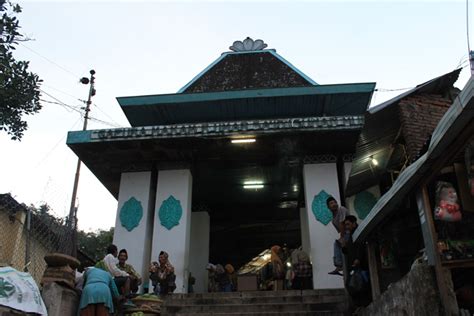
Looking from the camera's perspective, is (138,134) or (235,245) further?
(235,245)

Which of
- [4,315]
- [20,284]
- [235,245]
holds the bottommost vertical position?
[4,315]

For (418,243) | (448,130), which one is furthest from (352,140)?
(448,130)

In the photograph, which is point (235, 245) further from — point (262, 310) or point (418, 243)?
point (418, 243)

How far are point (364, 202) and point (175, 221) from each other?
15.6ft

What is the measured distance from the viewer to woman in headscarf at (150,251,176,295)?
999 centimetres

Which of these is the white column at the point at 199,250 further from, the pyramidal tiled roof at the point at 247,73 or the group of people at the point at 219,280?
the pyramidal tiled roof at the point at 247,73

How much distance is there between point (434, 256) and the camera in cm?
430

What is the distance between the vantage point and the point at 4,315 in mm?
4938

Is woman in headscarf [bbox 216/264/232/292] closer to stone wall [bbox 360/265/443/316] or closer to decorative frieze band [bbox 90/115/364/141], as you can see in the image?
decorative frieze band [bbox 90/115/364/141]

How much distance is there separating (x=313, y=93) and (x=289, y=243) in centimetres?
843

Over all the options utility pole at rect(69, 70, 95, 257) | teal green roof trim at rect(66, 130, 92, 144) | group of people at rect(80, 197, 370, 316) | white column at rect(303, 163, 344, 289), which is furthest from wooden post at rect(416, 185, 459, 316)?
teal green roof trim at rect(66, 130, 92, 144)

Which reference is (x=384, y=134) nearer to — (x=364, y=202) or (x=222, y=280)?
(x=364, y=202)

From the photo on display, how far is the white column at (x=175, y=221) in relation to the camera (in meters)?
10.9

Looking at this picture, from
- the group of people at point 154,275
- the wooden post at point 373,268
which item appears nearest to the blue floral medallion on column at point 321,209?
the group of people at point 154,275
